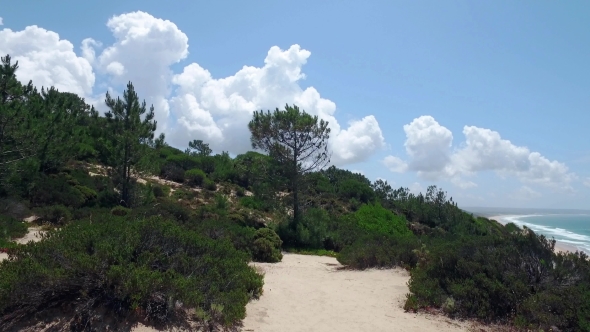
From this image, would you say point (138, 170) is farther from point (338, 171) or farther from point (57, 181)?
point (338, 171)

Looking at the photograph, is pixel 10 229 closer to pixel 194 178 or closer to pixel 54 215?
pixel 54 215

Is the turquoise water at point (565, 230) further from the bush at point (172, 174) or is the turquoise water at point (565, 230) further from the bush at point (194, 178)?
the bush at point (172, 174)

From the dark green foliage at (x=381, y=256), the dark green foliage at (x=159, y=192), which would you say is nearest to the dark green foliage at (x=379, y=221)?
the dark green foliage at (x=381, y=256)

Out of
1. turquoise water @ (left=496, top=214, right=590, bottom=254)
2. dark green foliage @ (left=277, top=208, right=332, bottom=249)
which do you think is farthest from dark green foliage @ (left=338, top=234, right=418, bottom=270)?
turquoise water @ (left=496, top=214, right=590, bottom=254)

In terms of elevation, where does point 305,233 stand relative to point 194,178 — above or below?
below

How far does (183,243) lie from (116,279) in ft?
6.59

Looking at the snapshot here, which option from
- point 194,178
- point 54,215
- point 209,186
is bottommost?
point 54,215

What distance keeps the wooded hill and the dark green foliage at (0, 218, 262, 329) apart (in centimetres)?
2

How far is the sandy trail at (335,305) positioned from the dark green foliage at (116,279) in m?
0.87

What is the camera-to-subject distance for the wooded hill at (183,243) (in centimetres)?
609

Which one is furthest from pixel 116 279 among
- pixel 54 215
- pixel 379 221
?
pixel 379 221

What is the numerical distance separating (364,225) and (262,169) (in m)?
7.11

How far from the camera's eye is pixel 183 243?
26.1 ft

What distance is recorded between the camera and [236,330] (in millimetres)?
6793
